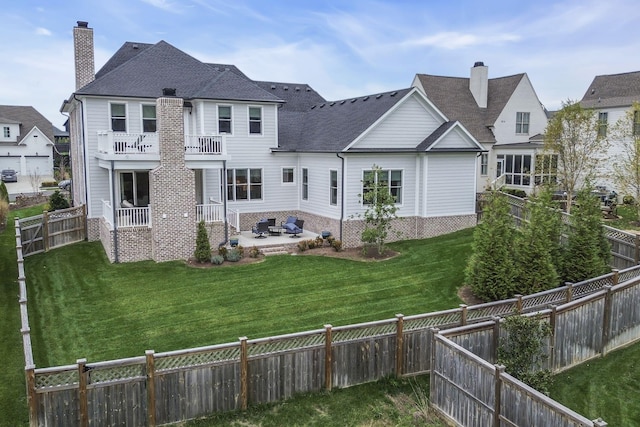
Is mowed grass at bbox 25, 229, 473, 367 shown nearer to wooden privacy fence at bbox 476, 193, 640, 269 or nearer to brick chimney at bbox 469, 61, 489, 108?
wooden privacy fence at bbox 476, 193, 640, 269

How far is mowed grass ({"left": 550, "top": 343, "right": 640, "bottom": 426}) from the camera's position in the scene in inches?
374

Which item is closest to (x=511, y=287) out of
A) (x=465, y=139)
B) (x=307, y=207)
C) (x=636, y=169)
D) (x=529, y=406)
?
(x=529, y=406)

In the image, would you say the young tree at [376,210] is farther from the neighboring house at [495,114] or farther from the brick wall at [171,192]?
the neighboring house at [495,114]

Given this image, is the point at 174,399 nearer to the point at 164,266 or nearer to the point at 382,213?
the point at 164,266

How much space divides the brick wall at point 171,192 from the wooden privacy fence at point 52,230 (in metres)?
4.88

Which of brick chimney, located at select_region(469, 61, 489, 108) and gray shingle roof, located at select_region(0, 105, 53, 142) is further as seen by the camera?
gray shingle roof, located at select_region(0, 105, 53, 142)

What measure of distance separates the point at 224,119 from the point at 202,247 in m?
7.44

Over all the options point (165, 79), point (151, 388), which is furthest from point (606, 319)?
point (165, 79)

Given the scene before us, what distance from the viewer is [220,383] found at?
29.7ft

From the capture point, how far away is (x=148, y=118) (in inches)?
898

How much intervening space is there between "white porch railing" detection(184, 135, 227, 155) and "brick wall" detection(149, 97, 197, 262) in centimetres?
164

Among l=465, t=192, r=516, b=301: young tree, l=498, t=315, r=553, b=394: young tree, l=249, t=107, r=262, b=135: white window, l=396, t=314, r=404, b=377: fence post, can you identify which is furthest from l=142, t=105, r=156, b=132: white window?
l=498, t=315, r=553, b=394: young tree

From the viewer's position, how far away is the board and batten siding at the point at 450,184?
2314cm

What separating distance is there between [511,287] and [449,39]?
816 inches
